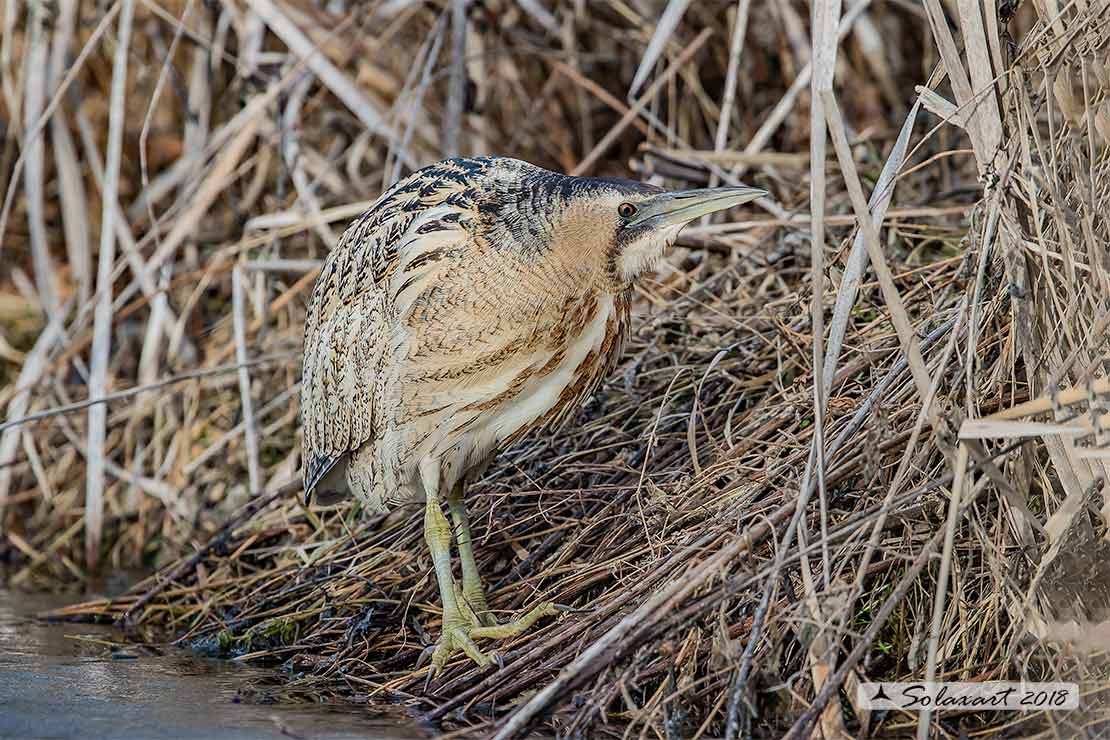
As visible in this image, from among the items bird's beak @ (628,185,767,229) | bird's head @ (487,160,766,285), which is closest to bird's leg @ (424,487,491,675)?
bird's head @ (487,160,766,285)

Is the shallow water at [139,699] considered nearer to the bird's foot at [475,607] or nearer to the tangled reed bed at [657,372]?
the tangled reed bed at [657,372]

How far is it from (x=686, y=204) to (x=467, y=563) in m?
1.01

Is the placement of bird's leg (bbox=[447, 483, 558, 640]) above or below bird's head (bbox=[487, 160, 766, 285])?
below

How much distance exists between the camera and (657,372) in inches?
139

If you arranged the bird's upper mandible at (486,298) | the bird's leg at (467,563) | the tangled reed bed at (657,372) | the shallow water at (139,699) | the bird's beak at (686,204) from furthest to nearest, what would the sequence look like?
the bird's leg at (467,563) → the bird's upper mandible at (486,298) → the bird's beak at (686,204) → the shallow water at (139,699) → the tangled reed bed at (657,372)

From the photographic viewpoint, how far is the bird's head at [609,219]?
105 inches

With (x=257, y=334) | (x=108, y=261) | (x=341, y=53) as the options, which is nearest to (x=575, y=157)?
(x=341, y=53)

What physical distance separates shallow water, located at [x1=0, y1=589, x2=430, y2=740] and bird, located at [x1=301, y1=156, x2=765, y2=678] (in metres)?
0.36

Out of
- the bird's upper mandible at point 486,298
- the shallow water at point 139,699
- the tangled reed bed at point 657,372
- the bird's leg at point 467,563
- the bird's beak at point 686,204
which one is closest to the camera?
the tangled reed bed at point 657,372

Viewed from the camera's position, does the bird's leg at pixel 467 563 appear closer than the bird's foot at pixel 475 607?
No

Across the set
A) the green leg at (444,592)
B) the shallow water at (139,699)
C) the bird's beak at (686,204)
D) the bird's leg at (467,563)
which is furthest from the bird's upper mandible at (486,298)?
the shallow water at (139,699)

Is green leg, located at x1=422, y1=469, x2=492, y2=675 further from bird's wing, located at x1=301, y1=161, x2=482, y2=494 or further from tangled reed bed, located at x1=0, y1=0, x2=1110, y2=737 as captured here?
bird's wing, located at x1=301, y1=161, x2=482, y2=494

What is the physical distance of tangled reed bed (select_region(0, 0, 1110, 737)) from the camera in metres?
2.27

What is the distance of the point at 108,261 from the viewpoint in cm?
428
